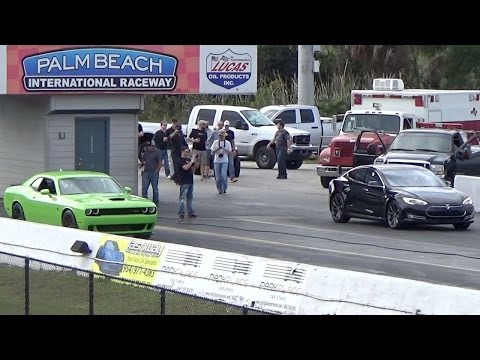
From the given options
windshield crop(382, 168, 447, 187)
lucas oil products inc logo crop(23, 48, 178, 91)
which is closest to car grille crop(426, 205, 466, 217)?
windshield crop(382, 168, 447, 187)

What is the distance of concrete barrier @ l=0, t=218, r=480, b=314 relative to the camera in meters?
12.3

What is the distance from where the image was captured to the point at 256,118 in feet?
122

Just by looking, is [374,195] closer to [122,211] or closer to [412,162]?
[412,162]

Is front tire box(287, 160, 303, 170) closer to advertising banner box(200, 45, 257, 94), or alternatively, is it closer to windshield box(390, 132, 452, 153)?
advertising banner box(200, 45, 257, 94)

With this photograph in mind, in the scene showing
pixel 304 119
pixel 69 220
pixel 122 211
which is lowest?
pixel 69 220

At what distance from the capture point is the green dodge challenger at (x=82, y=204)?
20.1 meters

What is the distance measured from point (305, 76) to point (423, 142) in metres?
15.2

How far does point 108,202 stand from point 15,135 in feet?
25.6

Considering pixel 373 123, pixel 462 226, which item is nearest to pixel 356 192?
pixel 462 226

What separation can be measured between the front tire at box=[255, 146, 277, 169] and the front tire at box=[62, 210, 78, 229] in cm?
1688

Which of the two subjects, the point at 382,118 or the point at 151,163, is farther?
the point at 382,118

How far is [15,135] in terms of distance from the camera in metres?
27.3
